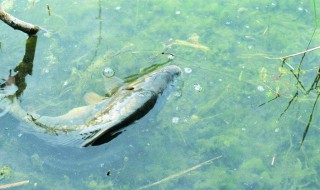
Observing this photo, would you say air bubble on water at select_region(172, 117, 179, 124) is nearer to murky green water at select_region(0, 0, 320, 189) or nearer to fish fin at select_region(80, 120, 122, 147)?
murky green water at select_region(0, 0, 320, 189)

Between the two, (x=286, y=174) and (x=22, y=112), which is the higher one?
(x=22, y=112)

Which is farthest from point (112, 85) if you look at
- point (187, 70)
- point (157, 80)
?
point (187, 70)

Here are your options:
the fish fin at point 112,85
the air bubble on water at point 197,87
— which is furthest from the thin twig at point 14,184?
the air bubble on water at point 197,87

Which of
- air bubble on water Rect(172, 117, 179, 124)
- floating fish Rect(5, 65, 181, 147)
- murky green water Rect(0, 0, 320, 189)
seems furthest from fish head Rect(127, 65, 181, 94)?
air bubble on water Rect(172, 117, 179, 124)

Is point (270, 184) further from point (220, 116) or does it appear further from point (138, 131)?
point (138, 131)

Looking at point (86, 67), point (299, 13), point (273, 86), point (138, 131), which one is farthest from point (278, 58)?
point (86, 67)

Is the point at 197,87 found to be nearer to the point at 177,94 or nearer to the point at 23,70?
the point at 177,94

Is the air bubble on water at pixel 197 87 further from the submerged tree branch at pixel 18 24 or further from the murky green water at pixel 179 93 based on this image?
the submerged tree branch at pixel 18 24
